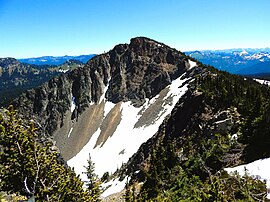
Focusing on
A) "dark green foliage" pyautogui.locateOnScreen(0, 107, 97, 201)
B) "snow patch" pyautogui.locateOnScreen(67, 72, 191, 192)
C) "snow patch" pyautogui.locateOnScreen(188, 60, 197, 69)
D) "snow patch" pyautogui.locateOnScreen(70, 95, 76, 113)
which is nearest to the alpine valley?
"dark green foliage" pyautogui.locateOnScreen(0, 107, 97, 201)

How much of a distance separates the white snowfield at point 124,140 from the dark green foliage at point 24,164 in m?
78.2

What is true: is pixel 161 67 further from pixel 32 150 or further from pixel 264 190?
pixel 32 150

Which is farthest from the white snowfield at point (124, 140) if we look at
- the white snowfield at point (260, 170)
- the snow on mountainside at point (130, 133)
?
the white snowfield at point (260, 170)

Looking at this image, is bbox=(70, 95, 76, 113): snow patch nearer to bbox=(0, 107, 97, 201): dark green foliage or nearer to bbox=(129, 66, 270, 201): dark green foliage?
bbox=(129, 66, 270, 201): dark green foliage

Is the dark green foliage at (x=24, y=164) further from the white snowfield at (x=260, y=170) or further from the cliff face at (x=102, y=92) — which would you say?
the cliff face at (x=102, y=92)

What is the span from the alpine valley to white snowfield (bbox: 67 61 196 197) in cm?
44

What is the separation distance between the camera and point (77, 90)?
449 ft

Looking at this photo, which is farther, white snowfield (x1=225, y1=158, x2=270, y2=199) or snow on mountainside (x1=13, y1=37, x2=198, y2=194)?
snow on mountainside (x1=13, y1=37, x2=198, y2=194)

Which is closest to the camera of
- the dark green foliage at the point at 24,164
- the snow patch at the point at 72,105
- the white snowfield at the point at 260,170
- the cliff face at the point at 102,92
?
the dark green foliage at the point at 24,164

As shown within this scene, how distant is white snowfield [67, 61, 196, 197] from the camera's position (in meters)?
98.7

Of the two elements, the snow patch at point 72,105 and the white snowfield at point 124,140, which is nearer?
the white snowfield at point 124,140

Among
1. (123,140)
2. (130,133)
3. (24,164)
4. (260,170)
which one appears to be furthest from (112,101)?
(24,164)

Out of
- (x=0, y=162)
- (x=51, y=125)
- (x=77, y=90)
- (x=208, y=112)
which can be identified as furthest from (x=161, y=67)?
(x=0, y=162)

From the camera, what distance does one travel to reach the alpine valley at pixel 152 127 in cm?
2781
